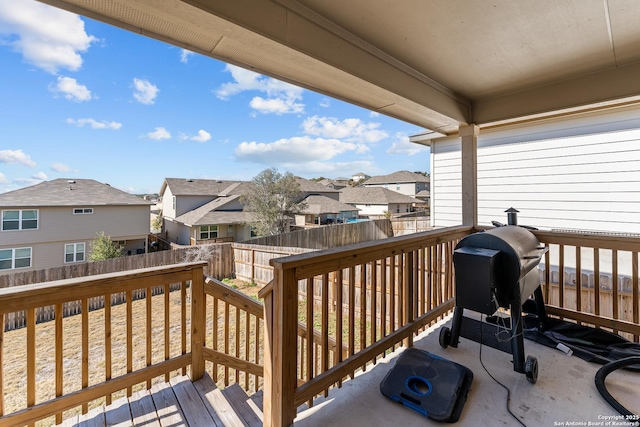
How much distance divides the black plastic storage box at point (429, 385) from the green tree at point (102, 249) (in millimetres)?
13281

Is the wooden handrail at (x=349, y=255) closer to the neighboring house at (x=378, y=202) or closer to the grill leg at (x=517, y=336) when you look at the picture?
the grill leg at (x=517, y=336)

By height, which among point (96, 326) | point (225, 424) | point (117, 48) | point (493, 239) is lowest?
point (96, 326)

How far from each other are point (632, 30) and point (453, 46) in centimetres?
127

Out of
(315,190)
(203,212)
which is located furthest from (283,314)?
(315,190)

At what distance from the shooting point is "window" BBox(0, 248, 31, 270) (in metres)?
10.5

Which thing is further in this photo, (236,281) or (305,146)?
(305,146)

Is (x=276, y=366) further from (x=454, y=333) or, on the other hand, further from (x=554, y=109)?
(x=554, y=109)

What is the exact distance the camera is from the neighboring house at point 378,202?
23297 mm

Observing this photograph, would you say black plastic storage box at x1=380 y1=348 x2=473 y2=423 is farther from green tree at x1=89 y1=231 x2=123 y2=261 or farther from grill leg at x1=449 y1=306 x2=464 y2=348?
green tree at x1=89 y1=231 x2=123 y2=261

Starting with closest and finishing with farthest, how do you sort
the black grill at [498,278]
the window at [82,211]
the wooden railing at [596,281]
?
the black grill at [498,278] < the wooden railing at [596,281] < the window at [82,211]

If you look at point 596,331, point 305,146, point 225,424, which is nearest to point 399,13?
point 225,424

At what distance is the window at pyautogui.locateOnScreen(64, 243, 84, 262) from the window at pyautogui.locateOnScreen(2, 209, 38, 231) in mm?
1354

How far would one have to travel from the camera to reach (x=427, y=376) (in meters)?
1.93

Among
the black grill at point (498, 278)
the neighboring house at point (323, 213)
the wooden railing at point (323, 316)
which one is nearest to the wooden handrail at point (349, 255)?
the wooden railing at point (323, 316)
